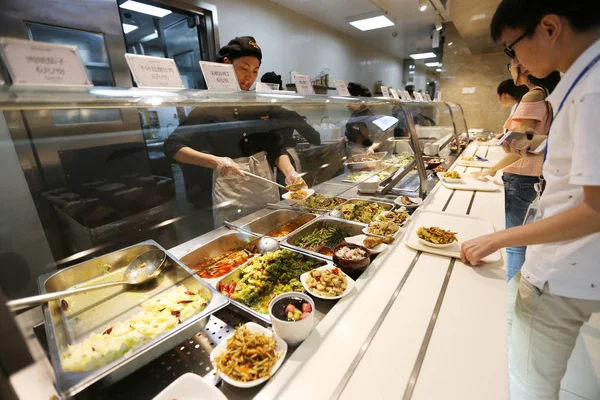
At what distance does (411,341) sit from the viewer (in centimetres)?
104

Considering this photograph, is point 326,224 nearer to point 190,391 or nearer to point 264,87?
point 264,87

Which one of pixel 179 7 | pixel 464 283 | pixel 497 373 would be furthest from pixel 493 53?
pixel 497 373

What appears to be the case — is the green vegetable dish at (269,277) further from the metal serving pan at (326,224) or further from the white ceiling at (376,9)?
the white ceiling at (376,9)

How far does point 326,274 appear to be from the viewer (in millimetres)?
1319

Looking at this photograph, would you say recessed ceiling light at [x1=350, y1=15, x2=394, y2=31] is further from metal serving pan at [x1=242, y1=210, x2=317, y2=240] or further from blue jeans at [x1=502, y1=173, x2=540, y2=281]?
metal serving pan at [x1=242, y1=210, x2=317, y2=240]

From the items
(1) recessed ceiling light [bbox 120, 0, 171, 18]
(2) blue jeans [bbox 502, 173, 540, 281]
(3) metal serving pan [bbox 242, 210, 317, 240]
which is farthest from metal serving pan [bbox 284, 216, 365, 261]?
(1) recessed ceiling light [bbox 120, 0, 171, 18]

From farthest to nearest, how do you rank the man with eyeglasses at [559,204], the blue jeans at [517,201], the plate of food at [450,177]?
1. the plate of food at [450,177]
2. the blue jeans at [517,201]
3. the man with eyeglasses at [559,204]

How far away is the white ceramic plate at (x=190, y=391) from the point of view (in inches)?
30.2

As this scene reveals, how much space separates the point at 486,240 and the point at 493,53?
9.04 m

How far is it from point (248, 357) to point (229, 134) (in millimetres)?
2254

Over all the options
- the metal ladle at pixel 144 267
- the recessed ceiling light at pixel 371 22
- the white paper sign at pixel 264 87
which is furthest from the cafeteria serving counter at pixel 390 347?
the recessed ceiling light at pixel 371 22

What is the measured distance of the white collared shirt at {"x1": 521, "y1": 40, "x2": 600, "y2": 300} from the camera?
92 cm

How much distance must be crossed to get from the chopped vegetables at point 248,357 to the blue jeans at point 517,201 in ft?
8.55

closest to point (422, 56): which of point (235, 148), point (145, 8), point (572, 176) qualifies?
point (145, 8)
